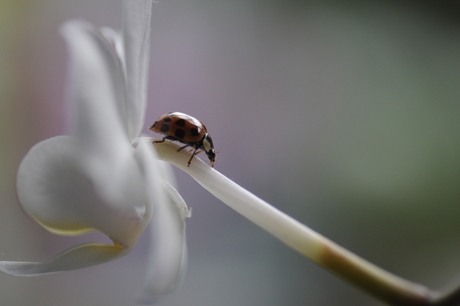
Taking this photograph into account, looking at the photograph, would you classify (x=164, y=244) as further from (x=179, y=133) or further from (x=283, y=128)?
(x=283, y=128)

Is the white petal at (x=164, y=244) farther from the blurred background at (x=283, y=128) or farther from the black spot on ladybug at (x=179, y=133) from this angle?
the blurred background at (x=283, y=128)

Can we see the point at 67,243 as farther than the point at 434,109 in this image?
No

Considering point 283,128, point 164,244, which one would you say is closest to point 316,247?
point 164,244

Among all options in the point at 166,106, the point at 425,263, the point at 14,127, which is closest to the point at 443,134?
the point at 425,263

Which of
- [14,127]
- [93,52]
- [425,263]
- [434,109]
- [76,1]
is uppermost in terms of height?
[93,52]

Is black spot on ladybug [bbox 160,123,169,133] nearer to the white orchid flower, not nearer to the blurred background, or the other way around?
the white orchid flower

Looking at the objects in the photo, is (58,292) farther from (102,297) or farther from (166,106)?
(166,106)
